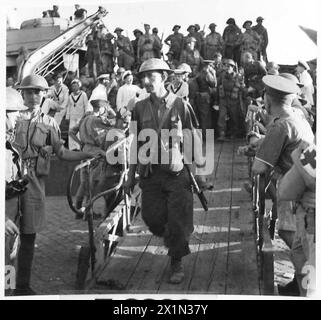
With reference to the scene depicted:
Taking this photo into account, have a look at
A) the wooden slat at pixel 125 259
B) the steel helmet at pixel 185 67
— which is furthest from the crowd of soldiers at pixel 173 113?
the wooden slat at pixel 125 259

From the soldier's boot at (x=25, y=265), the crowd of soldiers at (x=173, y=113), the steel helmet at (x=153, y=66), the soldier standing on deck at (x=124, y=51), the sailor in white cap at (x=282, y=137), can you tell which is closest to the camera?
the sailor in white cap at (x=282, y=137)

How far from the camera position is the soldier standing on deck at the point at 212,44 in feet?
17.1

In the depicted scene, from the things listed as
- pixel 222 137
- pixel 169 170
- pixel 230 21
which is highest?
pixel 230 21

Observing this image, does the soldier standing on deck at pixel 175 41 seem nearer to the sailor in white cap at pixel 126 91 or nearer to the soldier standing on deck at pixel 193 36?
the soldier standing on deck at pixel 193 36

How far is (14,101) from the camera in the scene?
4.78 metres

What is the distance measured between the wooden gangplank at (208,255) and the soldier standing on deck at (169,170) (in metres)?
0.17

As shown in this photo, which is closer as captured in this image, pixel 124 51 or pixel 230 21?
pixel 230 21

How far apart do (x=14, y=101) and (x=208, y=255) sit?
2159 mm

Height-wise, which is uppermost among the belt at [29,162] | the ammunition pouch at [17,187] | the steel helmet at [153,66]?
the steel helmet at [153,66]

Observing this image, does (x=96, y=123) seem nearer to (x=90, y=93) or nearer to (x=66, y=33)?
(x=90, y=93)

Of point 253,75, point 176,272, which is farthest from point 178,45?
point 176,272

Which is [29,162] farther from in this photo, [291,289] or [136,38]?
[291,289]

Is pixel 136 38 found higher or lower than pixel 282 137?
higher

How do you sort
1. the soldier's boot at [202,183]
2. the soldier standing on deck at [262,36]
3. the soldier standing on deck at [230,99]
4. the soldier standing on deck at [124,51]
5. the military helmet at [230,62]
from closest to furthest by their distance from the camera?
the soldier's boot at [202,183] → the soldier standing on deck at [262,36] → the soldier standing on deck at [230,99] → the military helmet at [230,62] → the soldier standing on deck at [124,51]
